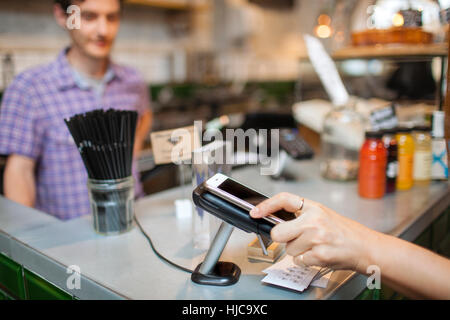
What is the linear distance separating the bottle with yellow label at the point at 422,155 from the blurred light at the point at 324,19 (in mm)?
625

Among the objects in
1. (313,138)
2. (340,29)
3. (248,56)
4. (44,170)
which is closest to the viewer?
(44,170)

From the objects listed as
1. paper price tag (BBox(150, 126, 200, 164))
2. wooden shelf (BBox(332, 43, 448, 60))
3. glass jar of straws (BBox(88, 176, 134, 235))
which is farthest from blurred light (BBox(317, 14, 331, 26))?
glass jar of straws (BBox(88, 176, 134, 235))

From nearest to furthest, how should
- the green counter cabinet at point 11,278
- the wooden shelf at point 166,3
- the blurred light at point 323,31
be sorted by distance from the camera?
the green counter cabinet at point 11,278 → the blurred light at point 323,31 → the wooden shelf at point 166,3

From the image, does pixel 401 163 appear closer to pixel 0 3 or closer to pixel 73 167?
pixel 73 167

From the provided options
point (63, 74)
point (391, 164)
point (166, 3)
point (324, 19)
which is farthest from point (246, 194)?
point (166, 3)

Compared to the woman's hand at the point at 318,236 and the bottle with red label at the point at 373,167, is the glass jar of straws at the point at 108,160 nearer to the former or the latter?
the woman's hand at the point at 318,236

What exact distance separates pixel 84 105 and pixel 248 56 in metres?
4.33

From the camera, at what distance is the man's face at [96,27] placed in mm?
1508

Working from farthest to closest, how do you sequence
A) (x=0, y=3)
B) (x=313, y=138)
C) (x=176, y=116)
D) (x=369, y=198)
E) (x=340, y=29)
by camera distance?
1. (x=176, y=116)
2. (x=0, y=3)
3. (x=313, y=138)
4. (x=340, y=29)
5. (x=369, y=198)

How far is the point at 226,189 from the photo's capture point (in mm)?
708

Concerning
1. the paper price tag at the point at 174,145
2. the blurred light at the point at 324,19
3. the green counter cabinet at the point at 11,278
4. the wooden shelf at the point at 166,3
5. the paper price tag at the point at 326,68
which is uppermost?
the wooden shelf at the point at 166,3

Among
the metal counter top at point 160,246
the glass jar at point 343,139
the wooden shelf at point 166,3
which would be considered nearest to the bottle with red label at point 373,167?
the metal counter top at point 160,246

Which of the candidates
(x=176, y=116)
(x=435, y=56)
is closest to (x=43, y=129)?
(x=435, y=56)

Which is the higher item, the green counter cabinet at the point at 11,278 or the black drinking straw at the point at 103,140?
the black drinking straw at the point at 103,140
